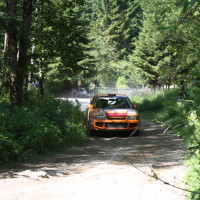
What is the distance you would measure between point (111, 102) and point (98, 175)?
6.72 m

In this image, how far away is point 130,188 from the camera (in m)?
5.40

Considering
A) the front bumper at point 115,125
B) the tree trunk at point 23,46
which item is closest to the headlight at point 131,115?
the front bumper at point 115,125

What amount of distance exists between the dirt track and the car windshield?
287 cm

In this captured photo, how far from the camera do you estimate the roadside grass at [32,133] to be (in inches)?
313

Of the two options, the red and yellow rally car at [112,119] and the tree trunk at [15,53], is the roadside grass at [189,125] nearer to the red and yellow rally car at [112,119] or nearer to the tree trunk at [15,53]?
the red and yellow rally car at [112,119]

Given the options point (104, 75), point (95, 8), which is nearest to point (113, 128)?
point (104, 75)

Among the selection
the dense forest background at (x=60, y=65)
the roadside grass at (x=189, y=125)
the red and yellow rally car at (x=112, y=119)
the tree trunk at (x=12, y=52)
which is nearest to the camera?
the roadside grass at (x=189, y=125)

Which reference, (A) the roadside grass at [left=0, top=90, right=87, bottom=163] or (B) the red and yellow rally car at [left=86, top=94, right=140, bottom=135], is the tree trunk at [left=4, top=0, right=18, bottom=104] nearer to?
(A) the roadside grass at [left=0, top=90, right=87, bottom=163]

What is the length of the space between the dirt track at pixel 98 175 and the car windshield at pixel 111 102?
2873 mm

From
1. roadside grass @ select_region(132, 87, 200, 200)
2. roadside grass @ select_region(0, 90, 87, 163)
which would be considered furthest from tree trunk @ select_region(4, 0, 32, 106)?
roadside grass @ select_region(132, 87, 200, 200)

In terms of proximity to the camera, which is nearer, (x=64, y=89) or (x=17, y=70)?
(x=17, y=70)

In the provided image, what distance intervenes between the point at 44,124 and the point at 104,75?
51.5 meters

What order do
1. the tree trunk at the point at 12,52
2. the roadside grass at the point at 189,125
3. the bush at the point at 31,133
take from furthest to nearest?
the tree trunk at the point at 12,52, the bush at the point at 31,133, the roadside grass at the point at 189,125

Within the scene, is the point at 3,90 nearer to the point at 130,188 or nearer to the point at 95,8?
the point at 130,188
